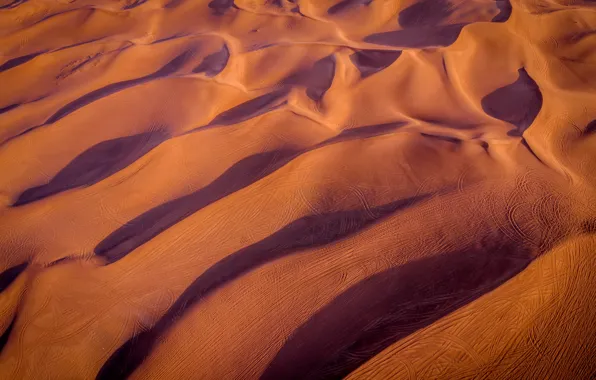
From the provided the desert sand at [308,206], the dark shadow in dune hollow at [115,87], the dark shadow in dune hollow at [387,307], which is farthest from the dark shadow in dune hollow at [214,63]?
the dark shadow in dune hollow at [387,307]

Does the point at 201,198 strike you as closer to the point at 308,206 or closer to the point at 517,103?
the point at 308,206

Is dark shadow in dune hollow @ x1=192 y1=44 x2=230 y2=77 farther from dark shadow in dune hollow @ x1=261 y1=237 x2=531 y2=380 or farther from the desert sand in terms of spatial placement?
dark shadow in dune hollow @ x1=261 y1=237 x2=531 y2=380

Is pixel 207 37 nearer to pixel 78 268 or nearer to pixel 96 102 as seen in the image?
pixel 96 102

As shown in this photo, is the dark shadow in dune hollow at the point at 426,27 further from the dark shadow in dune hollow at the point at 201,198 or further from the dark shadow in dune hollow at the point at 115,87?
the dark shadow in dune hollow at the point at 115,87

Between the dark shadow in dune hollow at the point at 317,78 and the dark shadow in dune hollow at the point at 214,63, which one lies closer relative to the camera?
the dark shadow in dune hollow at the point at 317,78

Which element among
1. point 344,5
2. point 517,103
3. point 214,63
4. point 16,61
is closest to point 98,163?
point 214,63
